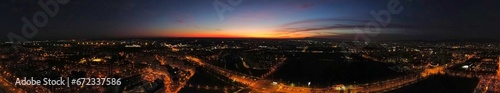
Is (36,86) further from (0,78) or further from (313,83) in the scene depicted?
(313,83)

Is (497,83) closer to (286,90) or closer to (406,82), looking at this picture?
(406,82)

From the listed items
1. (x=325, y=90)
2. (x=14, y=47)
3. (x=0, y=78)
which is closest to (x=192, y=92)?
(x=325, y=90)

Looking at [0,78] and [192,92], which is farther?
[0,78]

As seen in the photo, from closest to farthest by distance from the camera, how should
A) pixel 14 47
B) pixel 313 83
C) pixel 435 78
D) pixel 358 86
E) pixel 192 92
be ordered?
pixel 192 92
pixel 358 86
pixel 313 83
pixel 435 78
pixel 14 47

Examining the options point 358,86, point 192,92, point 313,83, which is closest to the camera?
point 192,92

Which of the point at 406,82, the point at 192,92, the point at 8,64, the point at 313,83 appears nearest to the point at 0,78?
the point at 8,64

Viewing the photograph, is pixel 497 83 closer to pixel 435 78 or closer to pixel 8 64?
pixel 435 78

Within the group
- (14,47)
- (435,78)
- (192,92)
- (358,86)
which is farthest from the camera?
(14,47)

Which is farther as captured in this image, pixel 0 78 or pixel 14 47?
pixel 14 47
